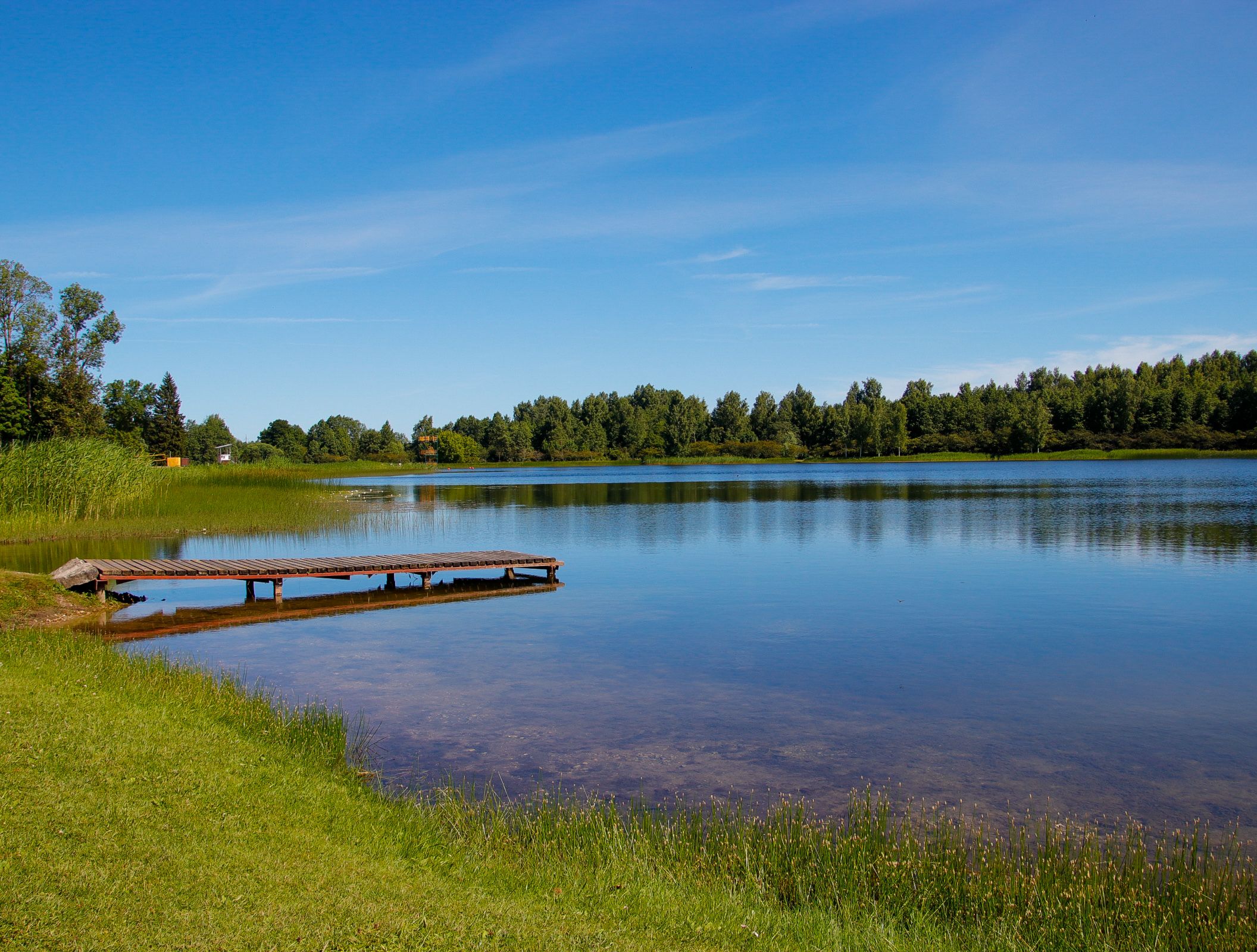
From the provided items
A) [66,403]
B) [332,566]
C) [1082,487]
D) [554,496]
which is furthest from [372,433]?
[332,566]

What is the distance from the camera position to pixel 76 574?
1984cm

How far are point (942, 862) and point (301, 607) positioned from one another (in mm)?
16515

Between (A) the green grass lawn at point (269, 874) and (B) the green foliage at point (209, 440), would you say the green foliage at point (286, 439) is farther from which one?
(A) the green grass lawn at point (269, 874)

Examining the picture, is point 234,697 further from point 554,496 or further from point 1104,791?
point 554,496

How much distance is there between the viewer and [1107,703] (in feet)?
40.1

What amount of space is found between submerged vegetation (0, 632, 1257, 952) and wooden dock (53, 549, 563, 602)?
1247 centimetres

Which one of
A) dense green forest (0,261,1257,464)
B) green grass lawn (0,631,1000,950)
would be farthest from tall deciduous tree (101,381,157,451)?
green grass lawn (0,631,1000,950)

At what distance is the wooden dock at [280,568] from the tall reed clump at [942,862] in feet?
47.6


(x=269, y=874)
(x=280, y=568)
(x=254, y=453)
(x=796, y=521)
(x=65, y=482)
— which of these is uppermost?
(x=254, y=453)

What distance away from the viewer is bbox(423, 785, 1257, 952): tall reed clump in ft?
20.6

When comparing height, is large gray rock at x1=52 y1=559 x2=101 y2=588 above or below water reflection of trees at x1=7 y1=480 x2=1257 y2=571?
above

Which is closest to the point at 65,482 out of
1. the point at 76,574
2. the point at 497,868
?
the point at 76,574

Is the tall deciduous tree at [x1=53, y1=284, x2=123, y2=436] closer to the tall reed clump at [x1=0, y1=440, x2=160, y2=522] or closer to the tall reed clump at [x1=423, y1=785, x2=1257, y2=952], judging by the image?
the tall reed clump at [x1=0, y1=440, x2=160, y2=522]

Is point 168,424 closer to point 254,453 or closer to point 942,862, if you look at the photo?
point 254,453
